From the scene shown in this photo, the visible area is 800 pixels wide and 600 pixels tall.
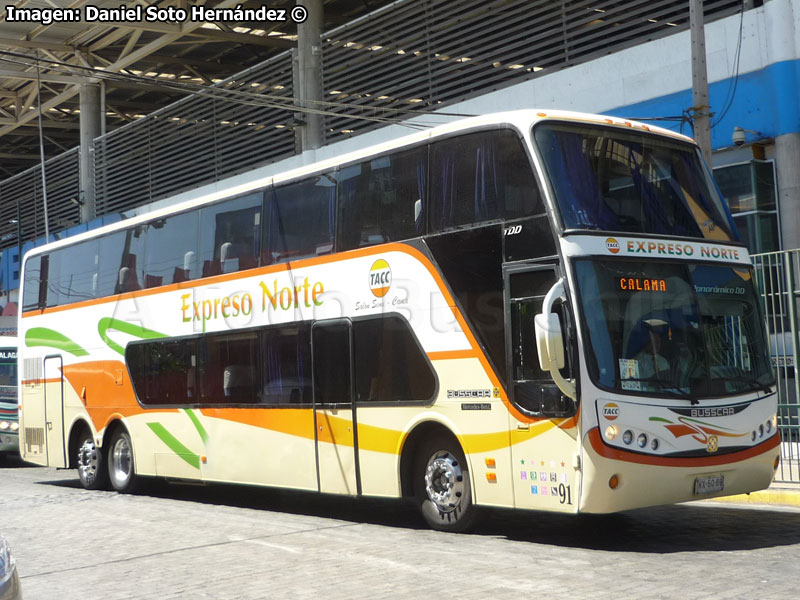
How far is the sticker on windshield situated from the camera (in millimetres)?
9117

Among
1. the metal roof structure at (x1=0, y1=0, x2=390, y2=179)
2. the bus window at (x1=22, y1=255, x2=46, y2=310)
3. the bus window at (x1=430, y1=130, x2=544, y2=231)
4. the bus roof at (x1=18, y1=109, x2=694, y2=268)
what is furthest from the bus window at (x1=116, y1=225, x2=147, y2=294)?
the metal roof structure at (x1=0, y1=0, x2=390, y2=179)

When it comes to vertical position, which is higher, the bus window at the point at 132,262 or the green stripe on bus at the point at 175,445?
the bus window at the point at 132,262

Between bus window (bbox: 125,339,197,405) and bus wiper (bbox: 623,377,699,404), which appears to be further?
bus window (bbox: 125,339,197,405)

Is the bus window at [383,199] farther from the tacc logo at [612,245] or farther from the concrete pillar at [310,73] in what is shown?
the concrete pillar at [310,73]

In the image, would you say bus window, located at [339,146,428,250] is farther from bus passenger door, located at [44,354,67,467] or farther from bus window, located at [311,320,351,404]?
bus passenger door, located at [44,354,67,467]

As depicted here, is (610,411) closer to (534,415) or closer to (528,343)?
(534,415)

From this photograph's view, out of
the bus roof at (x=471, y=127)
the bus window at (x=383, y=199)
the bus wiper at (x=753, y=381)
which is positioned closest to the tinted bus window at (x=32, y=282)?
the bus roof at (x=471, y=127)

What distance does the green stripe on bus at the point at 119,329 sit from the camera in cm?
1562

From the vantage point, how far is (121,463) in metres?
16.6

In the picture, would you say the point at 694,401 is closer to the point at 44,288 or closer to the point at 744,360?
the point at 744,360

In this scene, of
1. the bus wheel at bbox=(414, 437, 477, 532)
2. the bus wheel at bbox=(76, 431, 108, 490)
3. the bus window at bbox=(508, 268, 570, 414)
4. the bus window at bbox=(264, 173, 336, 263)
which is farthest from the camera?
the bus wheel at bbox=(76, 431, 108, 490)

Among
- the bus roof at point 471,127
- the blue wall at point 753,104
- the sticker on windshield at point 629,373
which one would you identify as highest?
the blue wall at point 753,104

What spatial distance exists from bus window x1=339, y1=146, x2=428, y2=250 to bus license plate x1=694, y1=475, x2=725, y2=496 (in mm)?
3694

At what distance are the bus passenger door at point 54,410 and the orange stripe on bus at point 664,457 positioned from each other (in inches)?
454
